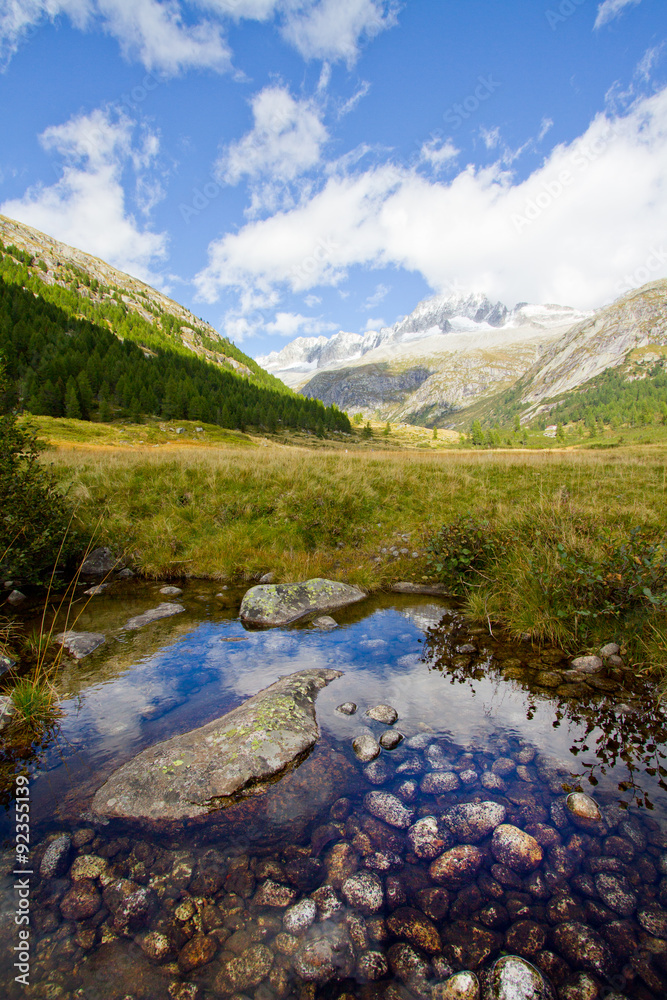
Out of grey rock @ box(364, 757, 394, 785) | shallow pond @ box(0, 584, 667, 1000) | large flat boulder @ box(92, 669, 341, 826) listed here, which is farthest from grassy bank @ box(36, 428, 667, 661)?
large flat boulder @ box(92, 669, 341, 826)

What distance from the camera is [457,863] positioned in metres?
3.42

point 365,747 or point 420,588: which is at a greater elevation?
point 365,747

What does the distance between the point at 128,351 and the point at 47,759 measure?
145m

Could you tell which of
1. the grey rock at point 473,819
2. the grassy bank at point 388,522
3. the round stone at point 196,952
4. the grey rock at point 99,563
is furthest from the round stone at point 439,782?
the grey rock at point 99,563

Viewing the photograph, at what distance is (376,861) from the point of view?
11.3ft

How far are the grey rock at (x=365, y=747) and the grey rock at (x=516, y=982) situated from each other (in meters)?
2.12

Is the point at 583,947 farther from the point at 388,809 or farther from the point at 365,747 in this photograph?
the point at 365,747

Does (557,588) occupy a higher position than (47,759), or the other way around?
(557,588)

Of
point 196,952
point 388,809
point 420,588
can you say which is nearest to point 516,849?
point 388,809

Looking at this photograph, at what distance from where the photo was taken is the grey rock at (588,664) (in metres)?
6.27

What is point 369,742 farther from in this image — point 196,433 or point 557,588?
point 196,433

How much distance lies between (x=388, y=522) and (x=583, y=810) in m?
10.1

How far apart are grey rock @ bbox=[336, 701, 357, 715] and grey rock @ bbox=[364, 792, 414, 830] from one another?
4.62 feet

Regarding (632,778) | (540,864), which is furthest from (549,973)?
(632,778)
